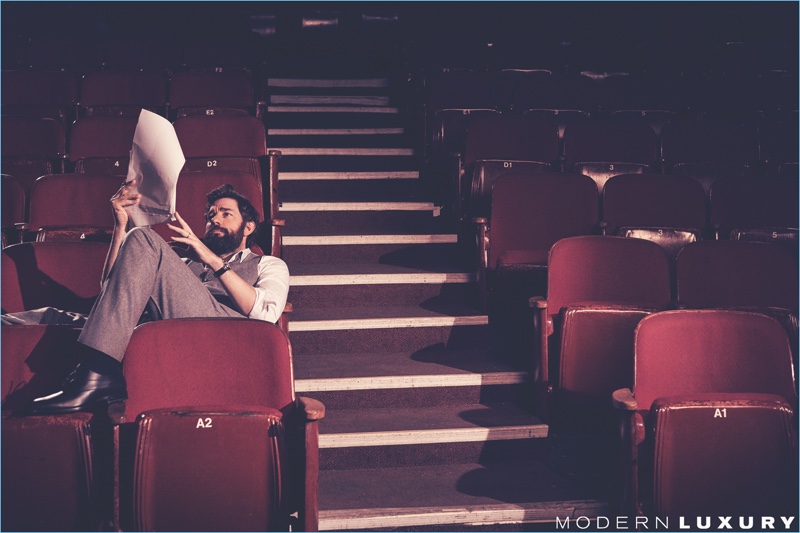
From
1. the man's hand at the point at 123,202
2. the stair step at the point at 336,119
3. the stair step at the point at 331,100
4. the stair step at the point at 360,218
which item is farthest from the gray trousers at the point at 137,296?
the stair step at the point at 331,100

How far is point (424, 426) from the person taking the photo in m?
1.13

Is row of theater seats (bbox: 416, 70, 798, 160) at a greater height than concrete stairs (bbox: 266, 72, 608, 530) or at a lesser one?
greater

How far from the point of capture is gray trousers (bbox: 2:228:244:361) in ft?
2.81

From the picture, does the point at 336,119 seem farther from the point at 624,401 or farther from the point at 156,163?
the point at 624,401

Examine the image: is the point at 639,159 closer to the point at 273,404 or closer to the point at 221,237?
the point at 221,237

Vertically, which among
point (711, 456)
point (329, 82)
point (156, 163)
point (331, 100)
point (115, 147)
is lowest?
point (711, 456)

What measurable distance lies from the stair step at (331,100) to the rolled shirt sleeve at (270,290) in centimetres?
155

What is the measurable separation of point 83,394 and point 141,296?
129 mm

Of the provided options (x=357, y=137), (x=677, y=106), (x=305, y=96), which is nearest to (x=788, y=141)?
(x=677, y=106)

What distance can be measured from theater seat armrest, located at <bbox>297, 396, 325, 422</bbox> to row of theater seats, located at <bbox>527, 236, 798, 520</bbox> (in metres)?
0.34

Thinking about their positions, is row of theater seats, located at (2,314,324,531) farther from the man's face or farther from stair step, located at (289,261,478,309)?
stair step, located at (289,261,478,309)

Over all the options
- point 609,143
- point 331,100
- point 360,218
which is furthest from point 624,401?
point 331,100

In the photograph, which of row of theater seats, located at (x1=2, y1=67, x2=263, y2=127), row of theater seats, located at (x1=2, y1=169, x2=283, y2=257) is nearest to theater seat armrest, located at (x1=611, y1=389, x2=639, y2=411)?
row of theater seats, located at (x1=2, y1=169, x2=283, y2=257)

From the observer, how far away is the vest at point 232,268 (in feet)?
3.43
